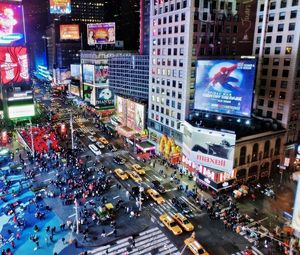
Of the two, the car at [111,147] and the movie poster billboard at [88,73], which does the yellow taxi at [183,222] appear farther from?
the movie poster billboard at [88,73]

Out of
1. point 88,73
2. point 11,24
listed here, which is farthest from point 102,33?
point 11,24

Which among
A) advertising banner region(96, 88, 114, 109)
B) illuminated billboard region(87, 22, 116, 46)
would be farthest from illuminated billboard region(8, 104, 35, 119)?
illuminated billboard region(87, 22, 116, 46)

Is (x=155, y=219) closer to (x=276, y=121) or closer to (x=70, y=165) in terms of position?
(x=70, y=165)

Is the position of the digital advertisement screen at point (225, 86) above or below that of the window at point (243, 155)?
above

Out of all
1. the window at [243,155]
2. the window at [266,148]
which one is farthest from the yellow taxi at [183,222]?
the window at [266,148]

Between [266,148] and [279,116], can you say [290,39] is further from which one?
[266,148]

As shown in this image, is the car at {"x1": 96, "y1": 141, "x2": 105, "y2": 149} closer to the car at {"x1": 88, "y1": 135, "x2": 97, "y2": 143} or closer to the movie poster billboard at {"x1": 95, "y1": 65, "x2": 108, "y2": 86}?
the car at {"x1": 88, "y1": 135, "x2": 97, "y2": 143}

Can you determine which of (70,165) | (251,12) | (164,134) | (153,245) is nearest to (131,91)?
(164,134)
